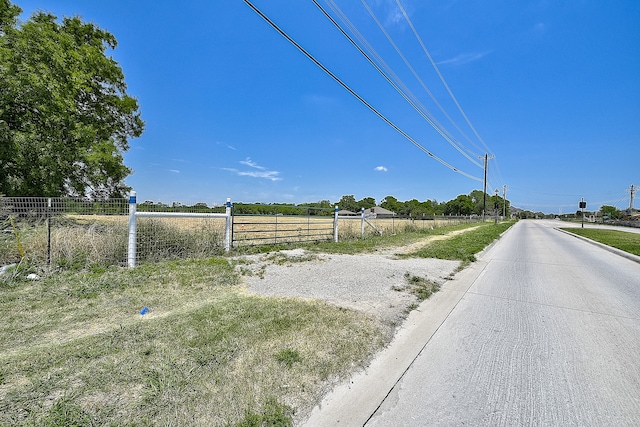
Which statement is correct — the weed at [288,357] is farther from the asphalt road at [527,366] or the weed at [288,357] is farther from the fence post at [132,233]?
the fence post at [132,233]

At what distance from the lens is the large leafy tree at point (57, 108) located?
1029 cm

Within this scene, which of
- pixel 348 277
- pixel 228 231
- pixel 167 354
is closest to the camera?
pixel 167 354

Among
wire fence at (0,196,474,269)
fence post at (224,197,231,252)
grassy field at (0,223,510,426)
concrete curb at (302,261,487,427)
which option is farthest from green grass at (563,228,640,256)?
wire fence at (0,196,474,269)

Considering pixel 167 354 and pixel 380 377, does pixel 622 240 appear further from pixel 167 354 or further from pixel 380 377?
pixel 167 354

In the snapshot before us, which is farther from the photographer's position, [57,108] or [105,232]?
[57,108]

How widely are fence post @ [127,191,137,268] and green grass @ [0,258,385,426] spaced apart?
65.5 inches

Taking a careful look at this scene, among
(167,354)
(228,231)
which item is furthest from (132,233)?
(167,354)

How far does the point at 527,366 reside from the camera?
2664mm

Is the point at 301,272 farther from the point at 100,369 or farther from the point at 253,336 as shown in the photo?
the point at 100,369

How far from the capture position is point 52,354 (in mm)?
2562

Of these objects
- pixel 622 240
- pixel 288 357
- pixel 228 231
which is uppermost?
pixel 228 231

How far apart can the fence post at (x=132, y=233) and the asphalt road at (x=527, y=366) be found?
20.7ft

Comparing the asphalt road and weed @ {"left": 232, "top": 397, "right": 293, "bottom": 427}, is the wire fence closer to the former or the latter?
weed @ {"left": 232, "top": 397, "right": 293, "bottom": 427}

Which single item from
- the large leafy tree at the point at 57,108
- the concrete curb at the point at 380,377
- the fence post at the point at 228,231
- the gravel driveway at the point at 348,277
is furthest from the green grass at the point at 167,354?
the large leafy tree at the point at 57,108
